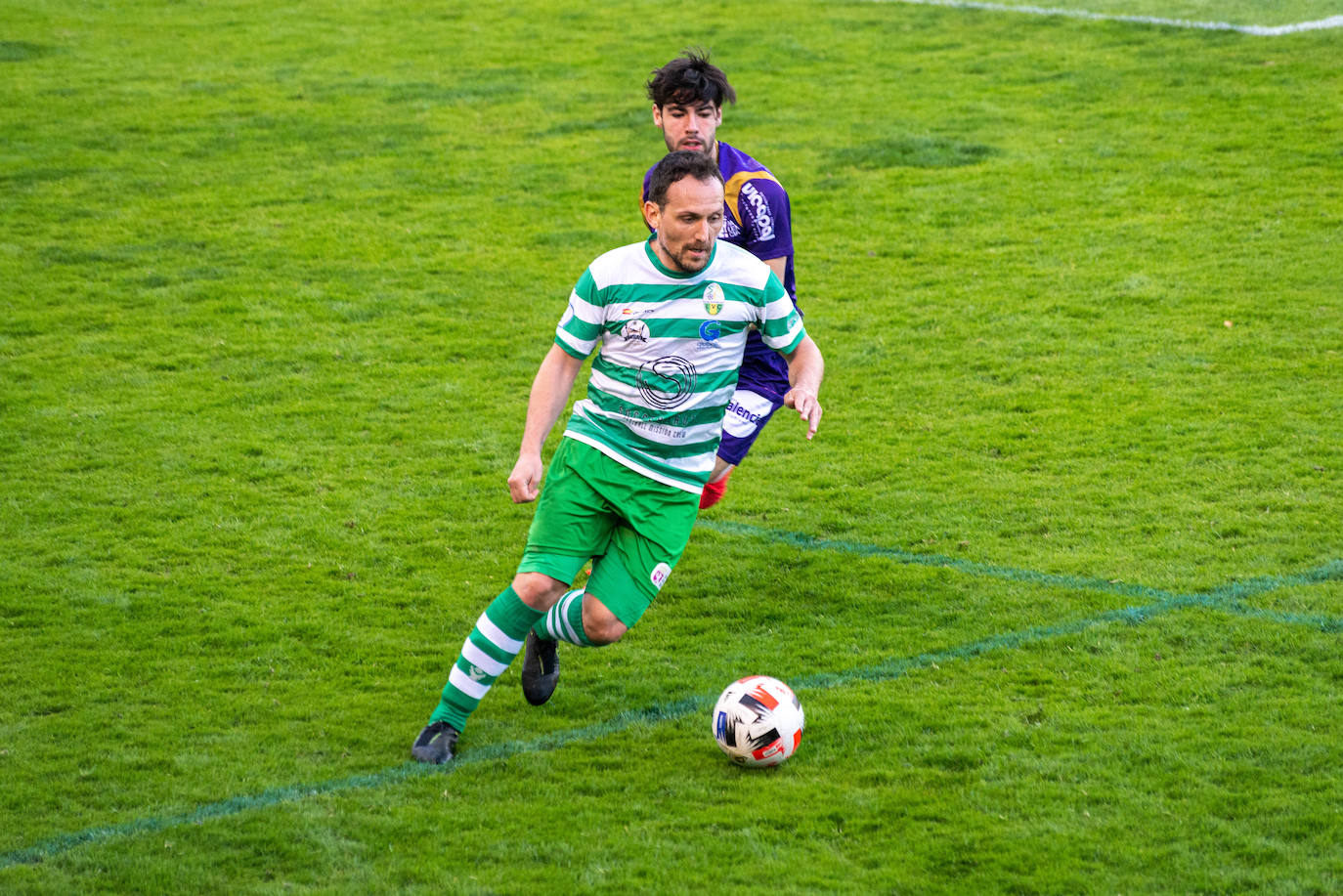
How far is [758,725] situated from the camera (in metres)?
4.93

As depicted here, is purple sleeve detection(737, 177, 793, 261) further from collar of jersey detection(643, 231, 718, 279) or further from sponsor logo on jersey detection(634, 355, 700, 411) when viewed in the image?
sponsor logo on jersey detection(634, 355, 700, 411)

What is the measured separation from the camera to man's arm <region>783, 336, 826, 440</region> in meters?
4.95

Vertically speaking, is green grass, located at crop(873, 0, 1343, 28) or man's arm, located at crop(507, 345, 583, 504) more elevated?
man's arm, located at crop(507, 345, 583, 504)

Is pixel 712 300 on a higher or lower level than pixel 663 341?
higher

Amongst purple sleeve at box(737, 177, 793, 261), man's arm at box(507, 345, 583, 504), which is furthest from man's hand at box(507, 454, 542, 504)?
purple sleeve at box(737, 177, 793, 261)

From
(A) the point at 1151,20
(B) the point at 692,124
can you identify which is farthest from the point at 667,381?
(A) the point at 1151,20

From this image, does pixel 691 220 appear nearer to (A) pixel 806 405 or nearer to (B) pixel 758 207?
(A) pixel 806 405

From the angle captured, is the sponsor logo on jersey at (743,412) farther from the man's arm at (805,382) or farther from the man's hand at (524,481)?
the man's hand at (524,481)

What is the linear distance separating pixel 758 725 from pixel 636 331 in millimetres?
1532

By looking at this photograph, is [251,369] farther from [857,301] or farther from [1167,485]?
[1167,485]

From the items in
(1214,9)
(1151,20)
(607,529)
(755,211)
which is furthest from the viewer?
(1214,9)

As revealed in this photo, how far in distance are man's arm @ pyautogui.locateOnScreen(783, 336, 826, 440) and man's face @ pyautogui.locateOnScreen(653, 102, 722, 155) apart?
127 cm

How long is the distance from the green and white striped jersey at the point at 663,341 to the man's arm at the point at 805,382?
64 millimetres

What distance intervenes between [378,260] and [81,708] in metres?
7.39
